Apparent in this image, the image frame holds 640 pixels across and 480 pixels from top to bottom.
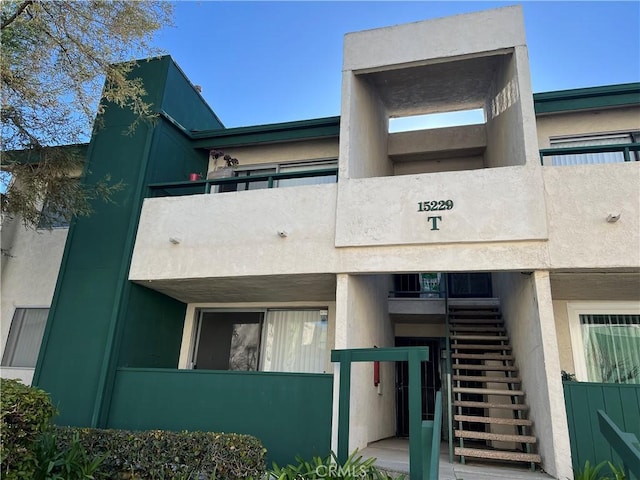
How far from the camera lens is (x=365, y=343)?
7.84m

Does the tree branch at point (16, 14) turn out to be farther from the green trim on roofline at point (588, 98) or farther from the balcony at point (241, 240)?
the green trim on roofline at point (588, 98)

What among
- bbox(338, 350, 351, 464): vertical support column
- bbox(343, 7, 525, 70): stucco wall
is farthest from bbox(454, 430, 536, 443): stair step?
bbox(343, 7, 525, 70): stucco wall

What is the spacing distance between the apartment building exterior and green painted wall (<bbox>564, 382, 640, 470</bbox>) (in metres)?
0.40

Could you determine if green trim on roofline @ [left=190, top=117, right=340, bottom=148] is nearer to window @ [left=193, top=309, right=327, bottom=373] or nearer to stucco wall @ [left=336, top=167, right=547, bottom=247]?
stucco wall @ [left=336, top=167, right=547, bottom=247]

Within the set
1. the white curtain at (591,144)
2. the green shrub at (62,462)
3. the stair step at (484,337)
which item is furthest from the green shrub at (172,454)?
the white curtain at (591,144)

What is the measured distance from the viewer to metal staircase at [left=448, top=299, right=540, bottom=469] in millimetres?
6859

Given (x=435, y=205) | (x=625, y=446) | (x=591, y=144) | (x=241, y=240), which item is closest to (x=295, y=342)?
(x=241, y=240)

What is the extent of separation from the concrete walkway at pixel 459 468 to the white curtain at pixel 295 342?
7.32 ft

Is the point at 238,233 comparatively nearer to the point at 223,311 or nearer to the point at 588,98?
the point at 223,311

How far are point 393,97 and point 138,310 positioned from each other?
268 inches

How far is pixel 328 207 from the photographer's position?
24.5 ft

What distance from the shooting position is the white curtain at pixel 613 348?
768cm

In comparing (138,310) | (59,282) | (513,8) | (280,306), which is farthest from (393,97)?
(59,282)

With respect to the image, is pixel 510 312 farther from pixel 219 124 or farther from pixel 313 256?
pixel 219 124
